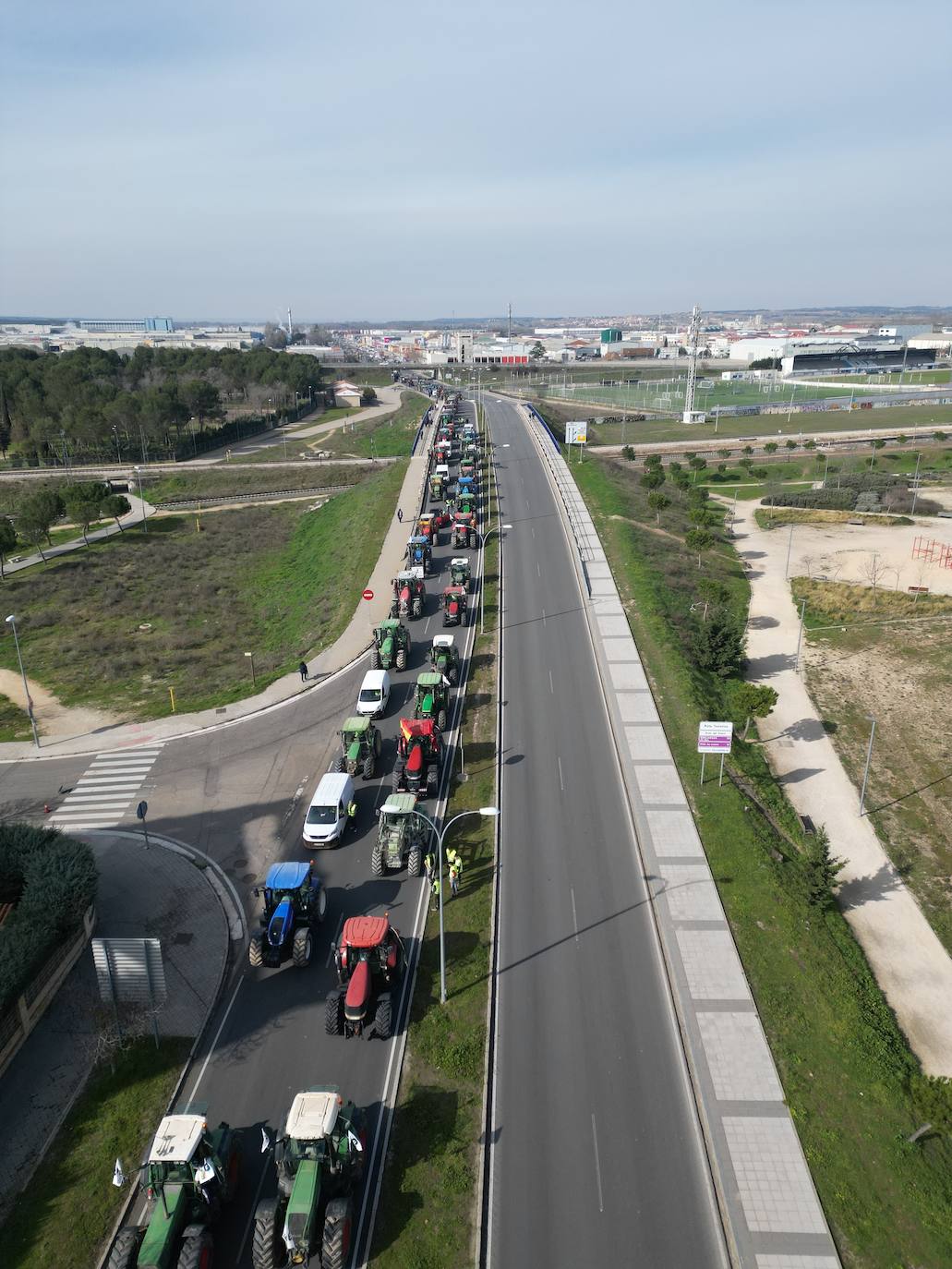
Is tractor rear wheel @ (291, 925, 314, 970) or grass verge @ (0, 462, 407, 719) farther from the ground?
tractor rear wheel @ (291, 925, 314, 970)

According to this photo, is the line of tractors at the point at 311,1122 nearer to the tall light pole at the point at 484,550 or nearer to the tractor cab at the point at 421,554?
the tall light pole at the point at 484,550

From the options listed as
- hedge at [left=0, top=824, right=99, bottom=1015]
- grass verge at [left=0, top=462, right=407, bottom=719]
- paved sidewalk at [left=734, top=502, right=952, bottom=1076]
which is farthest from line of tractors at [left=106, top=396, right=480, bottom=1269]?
paved sidewalk at [left=734, top=502, right=952, bottom=1076]

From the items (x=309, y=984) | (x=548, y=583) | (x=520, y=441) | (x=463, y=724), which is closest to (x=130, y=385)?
(x=520, y=441)

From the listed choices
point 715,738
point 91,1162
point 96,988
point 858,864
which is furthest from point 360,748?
point 858,864

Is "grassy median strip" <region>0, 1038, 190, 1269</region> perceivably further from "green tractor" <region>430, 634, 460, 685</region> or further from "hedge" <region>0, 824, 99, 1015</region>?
"green tractor" <region>430, 634, 460, 685</region>

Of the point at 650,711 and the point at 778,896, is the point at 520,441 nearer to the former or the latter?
the point at 650,711

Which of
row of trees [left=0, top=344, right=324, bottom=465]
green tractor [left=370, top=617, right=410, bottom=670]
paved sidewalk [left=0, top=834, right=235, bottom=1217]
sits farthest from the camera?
row of trees [left=0, top=344, right=324, bottom=465]
